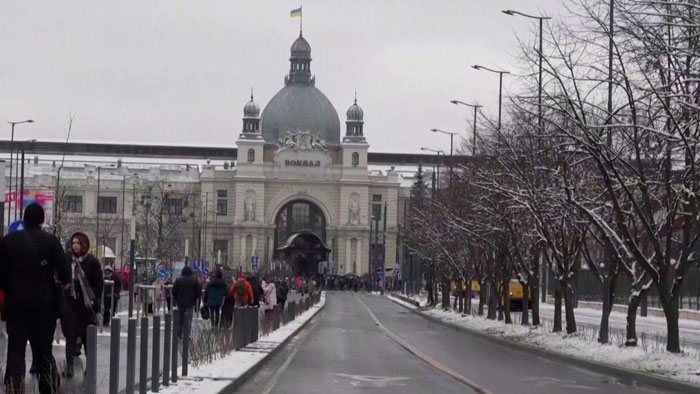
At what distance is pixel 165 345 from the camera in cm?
1770

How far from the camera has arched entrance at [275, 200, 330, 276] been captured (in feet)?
490

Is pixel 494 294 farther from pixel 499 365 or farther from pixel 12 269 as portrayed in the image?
pixel 12 269

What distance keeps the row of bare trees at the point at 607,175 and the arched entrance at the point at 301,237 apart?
8861 centimetres

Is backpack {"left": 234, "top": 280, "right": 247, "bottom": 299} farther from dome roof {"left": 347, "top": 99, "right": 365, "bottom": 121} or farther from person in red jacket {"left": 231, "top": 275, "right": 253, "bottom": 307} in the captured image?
dome roof {"left": 347, "top": 99, "right": 365, "bottom": 121}

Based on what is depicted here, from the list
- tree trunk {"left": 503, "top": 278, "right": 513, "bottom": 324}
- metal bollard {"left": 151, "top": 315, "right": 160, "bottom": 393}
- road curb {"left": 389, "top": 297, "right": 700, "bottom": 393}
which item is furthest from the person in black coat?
tree trunk {"left": 503, "top": 278, "right": 513, "bottom": 324}

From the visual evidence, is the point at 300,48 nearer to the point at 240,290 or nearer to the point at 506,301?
the point at 506,301

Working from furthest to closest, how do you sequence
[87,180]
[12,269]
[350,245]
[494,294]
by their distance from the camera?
1. [350,245]
2. [87,180]
3. [494,294]
4. [12,269]

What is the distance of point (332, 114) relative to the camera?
172125 millimetres

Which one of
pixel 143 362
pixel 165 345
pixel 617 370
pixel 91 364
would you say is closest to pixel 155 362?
pixel 165 345

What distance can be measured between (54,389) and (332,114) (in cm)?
15848

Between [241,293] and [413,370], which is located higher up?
[241,293]

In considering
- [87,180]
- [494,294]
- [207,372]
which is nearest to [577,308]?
[494,294]

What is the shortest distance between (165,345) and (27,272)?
4104 millimetres

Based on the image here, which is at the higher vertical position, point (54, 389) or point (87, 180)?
point (87, 180)
